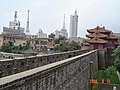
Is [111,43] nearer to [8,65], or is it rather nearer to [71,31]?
[8,65]

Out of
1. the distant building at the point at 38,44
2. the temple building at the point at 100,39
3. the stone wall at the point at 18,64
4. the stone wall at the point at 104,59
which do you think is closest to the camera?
the stone wall at the point at 18,64

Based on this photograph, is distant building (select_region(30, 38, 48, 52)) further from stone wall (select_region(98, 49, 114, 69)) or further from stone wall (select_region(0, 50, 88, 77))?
stone wall (select_region(0, 50, 88, 77))

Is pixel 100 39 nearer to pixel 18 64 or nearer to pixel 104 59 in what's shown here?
pixel 104 59

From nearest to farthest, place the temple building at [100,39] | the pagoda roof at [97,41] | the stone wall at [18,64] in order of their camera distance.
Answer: the stone wall at [18,64] < the pagoda roof at [97,41] < the temple building at [100,39]

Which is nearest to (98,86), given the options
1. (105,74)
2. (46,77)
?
(105,74)

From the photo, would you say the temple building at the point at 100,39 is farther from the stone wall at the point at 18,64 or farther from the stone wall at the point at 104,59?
the stone wall at the point at 18,64

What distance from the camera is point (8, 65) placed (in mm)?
6355

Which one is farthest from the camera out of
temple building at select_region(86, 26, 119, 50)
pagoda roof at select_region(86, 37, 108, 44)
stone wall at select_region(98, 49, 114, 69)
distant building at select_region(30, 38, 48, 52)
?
distant building at select_region(30, 38, 48, 52)

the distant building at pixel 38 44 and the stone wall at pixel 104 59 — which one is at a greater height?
the distant building at pixel 38 44

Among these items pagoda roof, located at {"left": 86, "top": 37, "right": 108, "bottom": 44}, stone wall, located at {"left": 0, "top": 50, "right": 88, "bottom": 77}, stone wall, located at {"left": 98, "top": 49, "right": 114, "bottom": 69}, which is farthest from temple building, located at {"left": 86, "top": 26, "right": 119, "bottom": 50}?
stone wall, located at {"left": 0, "top": 50, "right": 88, "bottom": 77}

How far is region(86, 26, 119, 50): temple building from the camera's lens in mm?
41406

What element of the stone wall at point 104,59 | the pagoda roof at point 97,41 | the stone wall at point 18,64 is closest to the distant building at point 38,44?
the pagoda roof at point 97,41

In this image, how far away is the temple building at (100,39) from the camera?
136 feet

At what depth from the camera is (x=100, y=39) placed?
4191 cm
